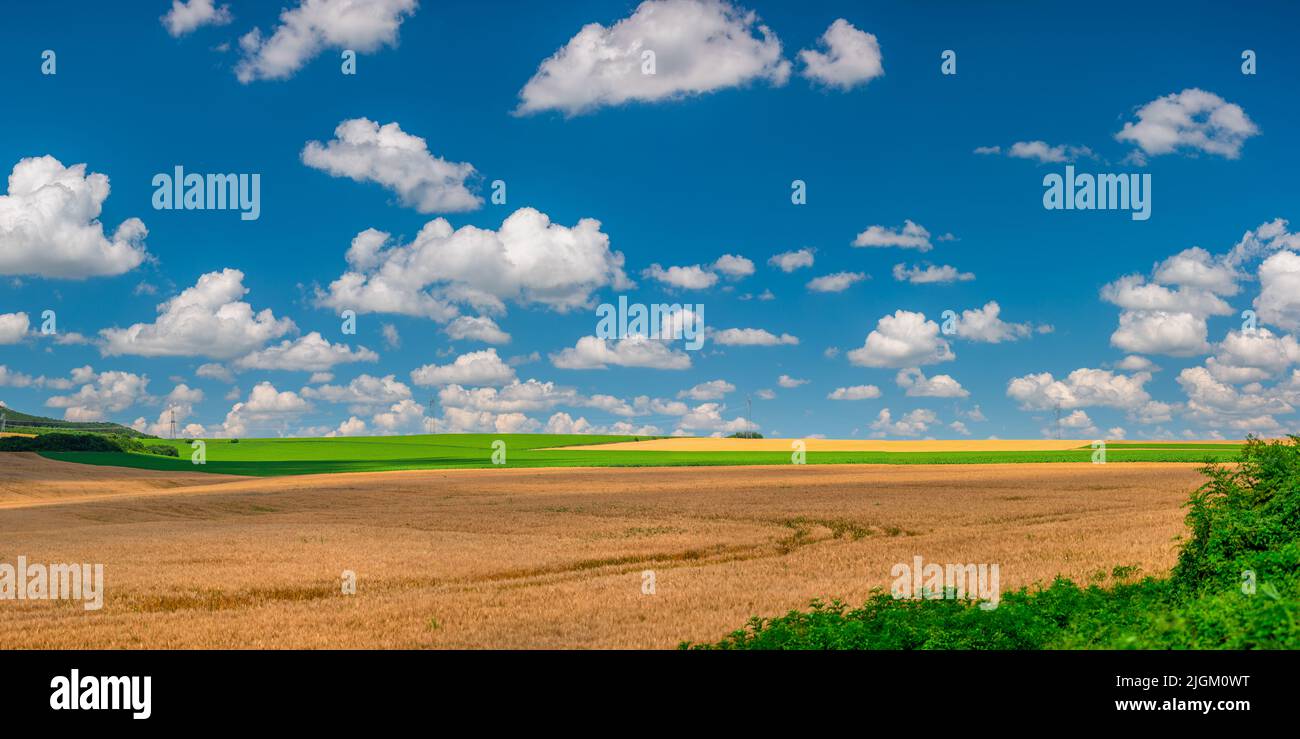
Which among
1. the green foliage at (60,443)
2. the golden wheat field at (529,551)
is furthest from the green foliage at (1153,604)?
the green foliage at (60,443)

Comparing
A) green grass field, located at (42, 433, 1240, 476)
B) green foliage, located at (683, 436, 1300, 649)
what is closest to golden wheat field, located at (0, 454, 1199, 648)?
green foliage, located at (683, 436, 1300, 649)

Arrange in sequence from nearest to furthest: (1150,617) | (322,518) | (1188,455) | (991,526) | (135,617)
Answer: (1150,617)
(135,617)
(991,526)
(322,518)
(1188,455)

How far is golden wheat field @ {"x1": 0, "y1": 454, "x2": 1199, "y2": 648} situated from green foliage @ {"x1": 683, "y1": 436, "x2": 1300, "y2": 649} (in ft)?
11.5

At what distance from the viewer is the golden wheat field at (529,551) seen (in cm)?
1983

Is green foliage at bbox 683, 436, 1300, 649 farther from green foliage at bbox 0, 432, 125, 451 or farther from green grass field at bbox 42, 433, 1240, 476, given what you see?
green foliage at bbox 0, 432, 125, 451

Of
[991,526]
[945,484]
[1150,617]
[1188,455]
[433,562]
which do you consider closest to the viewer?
[1150,617]

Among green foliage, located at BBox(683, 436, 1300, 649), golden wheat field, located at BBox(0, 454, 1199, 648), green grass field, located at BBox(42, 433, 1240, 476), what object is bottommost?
green grass field, located at BBox(42, 433, 1240, 476)

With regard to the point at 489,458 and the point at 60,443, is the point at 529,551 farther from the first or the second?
the point at 60,443

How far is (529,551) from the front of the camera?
109ft

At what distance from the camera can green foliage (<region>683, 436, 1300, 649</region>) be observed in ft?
37.0
